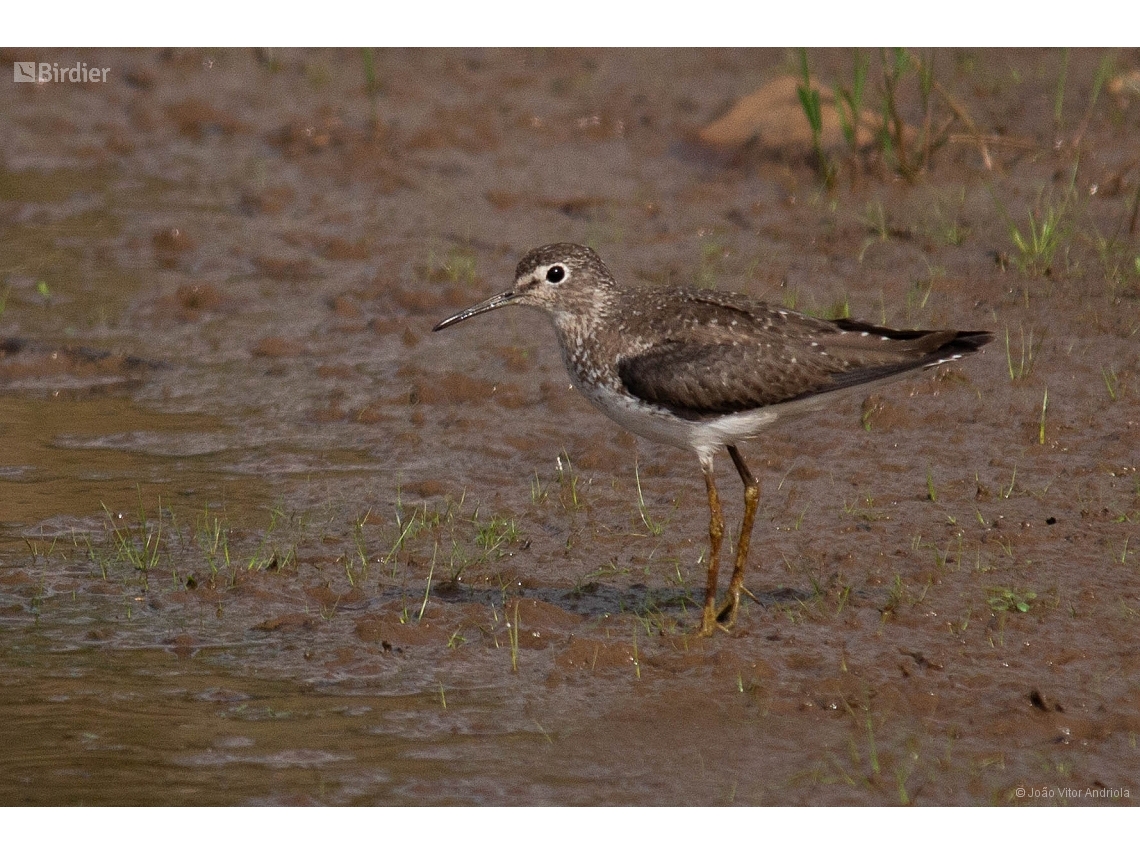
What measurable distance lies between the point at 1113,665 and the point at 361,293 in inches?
255

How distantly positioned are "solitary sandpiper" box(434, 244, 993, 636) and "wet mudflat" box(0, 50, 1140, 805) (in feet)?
3.07

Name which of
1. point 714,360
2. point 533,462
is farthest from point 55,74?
point 714,360

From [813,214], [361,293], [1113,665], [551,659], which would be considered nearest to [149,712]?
[551,659]

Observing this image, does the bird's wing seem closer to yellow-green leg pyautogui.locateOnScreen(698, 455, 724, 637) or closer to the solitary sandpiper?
the solitary sandpiper

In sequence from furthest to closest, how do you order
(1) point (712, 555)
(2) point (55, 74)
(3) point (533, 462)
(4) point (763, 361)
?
1. (2) point (55, 74)
2. (3) point (533, 462)
3. (1) point (712, 555)
4. (4) point (763, 361)

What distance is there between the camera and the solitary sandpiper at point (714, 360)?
692 cm

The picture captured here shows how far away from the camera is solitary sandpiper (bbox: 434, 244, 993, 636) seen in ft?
22.7

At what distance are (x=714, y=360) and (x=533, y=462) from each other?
7.75 ft

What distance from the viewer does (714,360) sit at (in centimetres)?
696

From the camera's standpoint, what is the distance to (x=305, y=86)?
15711 mm

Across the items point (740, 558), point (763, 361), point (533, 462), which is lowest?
point (740, 558)

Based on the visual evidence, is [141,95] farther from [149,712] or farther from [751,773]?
[751,773]

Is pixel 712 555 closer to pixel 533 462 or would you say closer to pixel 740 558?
pixel 740 558

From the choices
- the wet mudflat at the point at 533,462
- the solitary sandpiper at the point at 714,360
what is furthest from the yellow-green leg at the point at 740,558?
the wet mudflat at the point at 533,462
